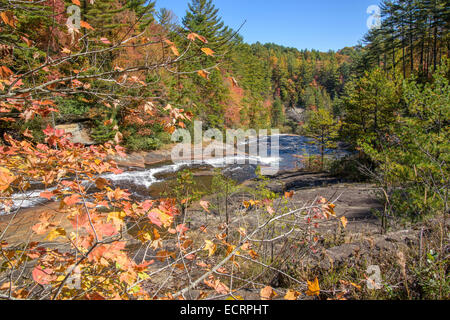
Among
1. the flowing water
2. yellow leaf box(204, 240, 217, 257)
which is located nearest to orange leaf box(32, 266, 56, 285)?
yellow leaf box(204, 240, 217, 257)

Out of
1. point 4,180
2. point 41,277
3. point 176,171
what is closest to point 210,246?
point 41,277

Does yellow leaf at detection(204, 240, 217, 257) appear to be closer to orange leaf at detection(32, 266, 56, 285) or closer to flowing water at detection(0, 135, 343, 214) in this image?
orange leaf at detection(32, 266, 56, 285)

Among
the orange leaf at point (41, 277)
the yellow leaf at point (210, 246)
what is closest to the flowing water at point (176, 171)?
the yellow leaf at point (210, 246)

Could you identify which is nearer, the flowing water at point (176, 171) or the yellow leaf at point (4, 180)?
the yellow leaf at point (4, 180)

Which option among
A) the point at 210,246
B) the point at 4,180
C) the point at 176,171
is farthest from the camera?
the point at 176,171

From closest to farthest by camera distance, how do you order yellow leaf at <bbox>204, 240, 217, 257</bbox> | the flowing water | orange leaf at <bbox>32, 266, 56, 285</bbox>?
orange leaf at <bbox>32, 266, 56, 285</bbox> → yellow leaf at <bbox>204, 240, 217, 257</bbox> → the flowing water

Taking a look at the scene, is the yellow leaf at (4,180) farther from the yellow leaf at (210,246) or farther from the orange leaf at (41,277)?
the yellow leaf at (210,246)

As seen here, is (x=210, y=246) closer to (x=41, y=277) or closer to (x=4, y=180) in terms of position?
(x=41, y=277)

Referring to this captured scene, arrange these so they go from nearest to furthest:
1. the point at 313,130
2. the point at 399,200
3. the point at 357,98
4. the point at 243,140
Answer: the point at 399,200 < the point at 357,98 < the point at 313,130 < the point at 243,140

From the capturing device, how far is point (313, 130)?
1859 cm
